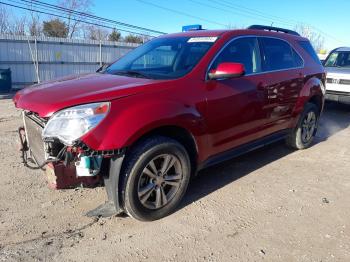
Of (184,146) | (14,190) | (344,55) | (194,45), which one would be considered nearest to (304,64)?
(194,45)

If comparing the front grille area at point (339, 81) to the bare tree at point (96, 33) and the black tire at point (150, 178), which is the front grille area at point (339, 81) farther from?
the bare tree at point (96, 33)

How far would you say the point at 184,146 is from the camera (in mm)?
3520

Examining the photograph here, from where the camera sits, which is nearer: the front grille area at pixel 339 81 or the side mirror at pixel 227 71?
the side mirror at pixel 227 71

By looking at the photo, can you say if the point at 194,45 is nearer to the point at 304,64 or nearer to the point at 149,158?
the point at 149,158

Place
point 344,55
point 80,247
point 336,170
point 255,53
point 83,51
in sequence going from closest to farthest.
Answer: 1. point 80,247
2. point 255,53
3. point 336,170
4. point 344,55
5. point 83,51

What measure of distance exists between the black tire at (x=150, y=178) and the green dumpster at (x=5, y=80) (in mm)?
12942

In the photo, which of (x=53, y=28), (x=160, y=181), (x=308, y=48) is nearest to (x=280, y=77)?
(x=308, y=48)

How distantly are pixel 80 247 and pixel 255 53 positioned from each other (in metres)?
3.09

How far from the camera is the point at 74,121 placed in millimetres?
2732

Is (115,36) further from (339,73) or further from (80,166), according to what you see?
(80,166)

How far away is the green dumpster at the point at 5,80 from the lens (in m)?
13.9

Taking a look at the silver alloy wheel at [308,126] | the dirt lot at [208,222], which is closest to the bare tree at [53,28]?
the dirt lot at [208,222]

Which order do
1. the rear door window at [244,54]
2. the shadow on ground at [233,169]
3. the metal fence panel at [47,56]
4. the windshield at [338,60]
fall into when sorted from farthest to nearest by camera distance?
1. the metal fence panel at [47,56]
2. the windshield at [338,60]
3. the shadow on ground at [233,169]
4. the rear door window at [244,54]

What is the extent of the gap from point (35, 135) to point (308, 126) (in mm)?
4358
